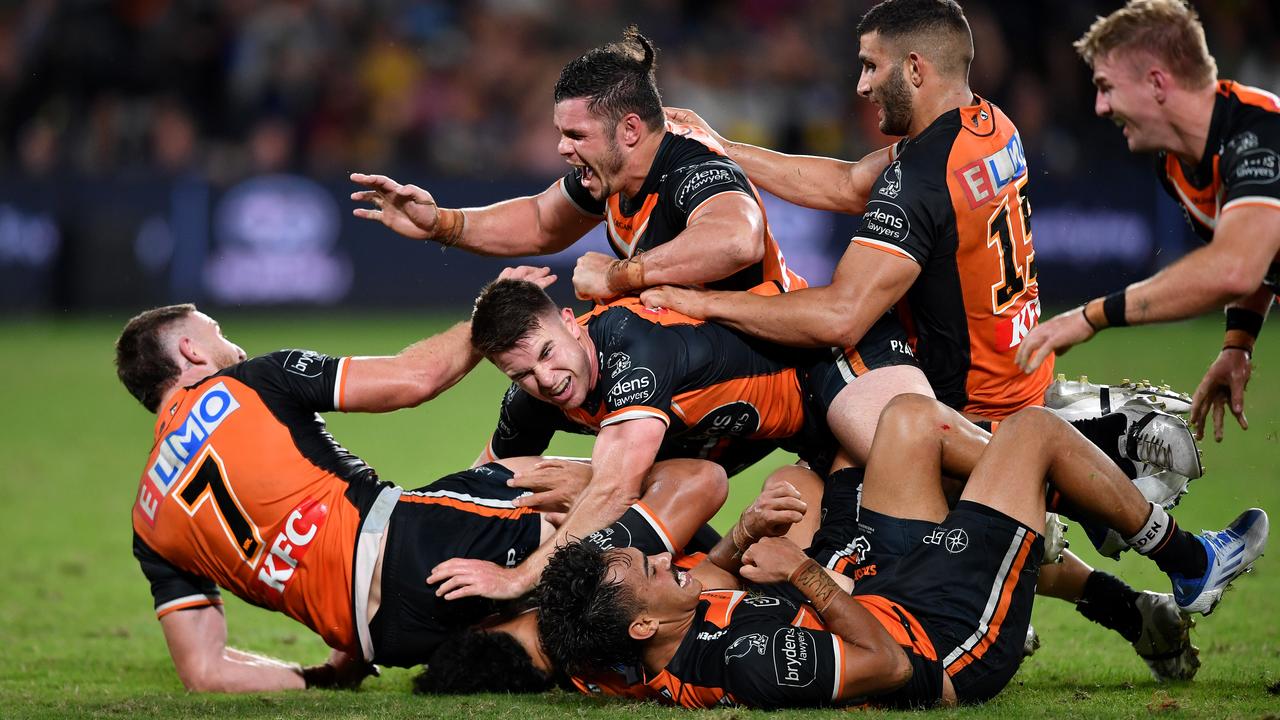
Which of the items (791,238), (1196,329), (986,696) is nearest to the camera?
(986,696)

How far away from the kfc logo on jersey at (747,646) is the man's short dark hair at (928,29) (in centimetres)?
273

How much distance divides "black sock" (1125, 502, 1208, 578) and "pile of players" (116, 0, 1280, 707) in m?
0.01

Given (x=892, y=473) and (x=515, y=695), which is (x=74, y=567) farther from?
(x=892, y=473)

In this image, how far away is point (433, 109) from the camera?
19.7m

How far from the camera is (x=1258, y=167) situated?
17.6ft

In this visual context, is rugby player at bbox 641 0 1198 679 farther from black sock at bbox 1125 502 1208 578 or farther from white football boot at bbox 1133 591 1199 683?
black sock at bbox 1125 502 1208 578

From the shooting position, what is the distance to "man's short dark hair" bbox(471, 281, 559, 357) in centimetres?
582

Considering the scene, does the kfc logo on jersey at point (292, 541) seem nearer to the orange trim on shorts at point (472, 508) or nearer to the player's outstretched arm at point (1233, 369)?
the orange trim on shorts at point (472, 508)

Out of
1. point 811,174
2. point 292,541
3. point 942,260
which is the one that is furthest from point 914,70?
point 292,541

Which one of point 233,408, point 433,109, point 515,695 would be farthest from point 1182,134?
point 433,109

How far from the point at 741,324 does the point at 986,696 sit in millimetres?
1815

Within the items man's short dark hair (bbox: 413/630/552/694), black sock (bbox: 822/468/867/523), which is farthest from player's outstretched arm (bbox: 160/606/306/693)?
black sock (bbox: 822/468/867/523)

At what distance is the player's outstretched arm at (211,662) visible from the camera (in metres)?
5.80

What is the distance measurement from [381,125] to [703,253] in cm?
1449
